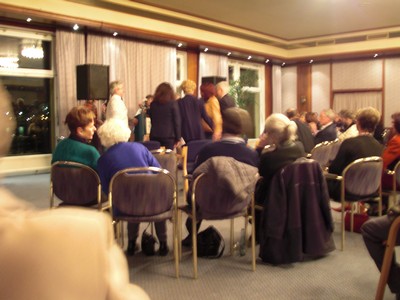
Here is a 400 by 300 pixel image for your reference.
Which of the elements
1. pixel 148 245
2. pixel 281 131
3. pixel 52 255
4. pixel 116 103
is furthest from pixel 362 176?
pixel 116 103

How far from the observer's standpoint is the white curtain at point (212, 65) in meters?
11.4

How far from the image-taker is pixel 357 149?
4.14 m

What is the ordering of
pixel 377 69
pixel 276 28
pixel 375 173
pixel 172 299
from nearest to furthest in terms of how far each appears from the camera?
1. pixel 172 299
2. pixel 375 173
3. pixel 276 28
4. pixel 377 69

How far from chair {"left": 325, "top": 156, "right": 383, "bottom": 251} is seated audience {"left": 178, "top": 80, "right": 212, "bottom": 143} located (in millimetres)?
2490

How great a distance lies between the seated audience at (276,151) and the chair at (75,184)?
1.27m

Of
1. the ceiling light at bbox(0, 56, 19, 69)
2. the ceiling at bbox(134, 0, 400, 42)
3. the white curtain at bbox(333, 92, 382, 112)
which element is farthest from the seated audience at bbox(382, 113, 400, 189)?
the white curtain at bbox(333, 92, 382, 112)

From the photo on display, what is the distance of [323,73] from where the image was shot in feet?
45.1

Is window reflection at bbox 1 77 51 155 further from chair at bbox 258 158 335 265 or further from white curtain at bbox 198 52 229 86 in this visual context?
chair at bbox 258 158 335 265

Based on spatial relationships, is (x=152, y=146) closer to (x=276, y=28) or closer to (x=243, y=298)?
(x=243, y=298)

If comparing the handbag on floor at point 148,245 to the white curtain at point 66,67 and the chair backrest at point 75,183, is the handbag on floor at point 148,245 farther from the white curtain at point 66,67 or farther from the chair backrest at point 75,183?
the white curtain at point 66,67

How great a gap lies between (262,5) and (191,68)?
9.22 ft

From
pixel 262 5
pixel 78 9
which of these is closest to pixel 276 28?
pixel 262 5

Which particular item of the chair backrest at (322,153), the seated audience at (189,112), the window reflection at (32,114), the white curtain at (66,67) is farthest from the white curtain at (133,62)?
the chair backrest at (322,153)

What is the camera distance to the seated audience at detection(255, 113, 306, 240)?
354cm
